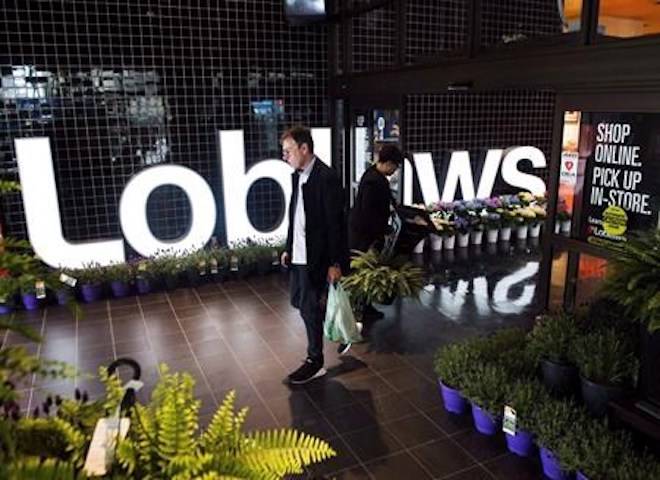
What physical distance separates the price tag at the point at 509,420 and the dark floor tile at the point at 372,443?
639mm

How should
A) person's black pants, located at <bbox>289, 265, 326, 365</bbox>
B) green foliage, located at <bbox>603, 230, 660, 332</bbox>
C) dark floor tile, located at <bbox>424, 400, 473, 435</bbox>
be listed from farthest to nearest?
person's black pants, located at <bbox>289, 265, 326, 365</bbox>
dark floor tile, located at <bbox>424, 400, 473, 435</bbox>
green foliage, located at <bbox>603, 230, 660, 332</bbox>

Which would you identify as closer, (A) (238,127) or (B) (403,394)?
(B) (403,394)

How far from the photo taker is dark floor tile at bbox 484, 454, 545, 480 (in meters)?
3.02

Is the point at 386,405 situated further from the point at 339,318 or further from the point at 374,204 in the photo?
the point at 374,204

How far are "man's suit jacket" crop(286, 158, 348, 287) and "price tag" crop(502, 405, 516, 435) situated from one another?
1.52m

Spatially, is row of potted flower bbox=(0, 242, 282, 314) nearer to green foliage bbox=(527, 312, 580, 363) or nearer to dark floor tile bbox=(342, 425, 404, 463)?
dark floor tile bbox=(342, 425, 404, 463)

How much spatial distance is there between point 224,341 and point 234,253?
6.44ft

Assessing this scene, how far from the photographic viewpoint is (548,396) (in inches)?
123

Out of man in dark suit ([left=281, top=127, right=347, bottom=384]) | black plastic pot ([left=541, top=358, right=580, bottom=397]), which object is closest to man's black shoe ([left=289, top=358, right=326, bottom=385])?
man in dark suit ([left=281, top=127, right=347, bottom=384])

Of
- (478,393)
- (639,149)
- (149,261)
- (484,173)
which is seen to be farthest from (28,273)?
(484,173)

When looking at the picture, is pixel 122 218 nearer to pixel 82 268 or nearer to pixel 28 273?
pixel 82 268

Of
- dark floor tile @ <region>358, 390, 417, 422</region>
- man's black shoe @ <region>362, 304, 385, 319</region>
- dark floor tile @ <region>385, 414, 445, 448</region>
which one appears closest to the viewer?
dark floor tile @ <region>385, 414, 445, 448</region>

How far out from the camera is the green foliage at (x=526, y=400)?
303 cm

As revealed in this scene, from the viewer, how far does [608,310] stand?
3.45 m
